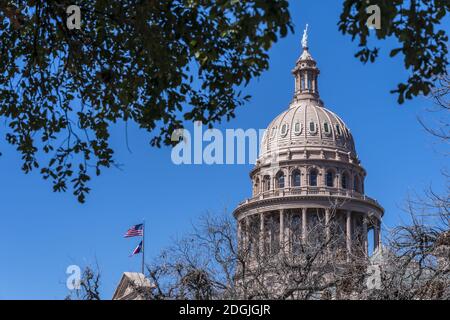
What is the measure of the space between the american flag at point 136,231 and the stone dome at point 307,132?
4808 centimetres

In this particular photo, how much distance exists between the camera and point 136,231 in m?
60.0

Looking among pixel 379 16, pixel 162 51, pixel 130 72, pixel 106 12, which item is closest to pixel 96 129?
pixel 130 72

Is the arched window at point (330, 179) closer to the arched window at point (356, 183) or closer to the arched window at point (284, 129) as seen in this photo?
the arched window at point (356, 183)

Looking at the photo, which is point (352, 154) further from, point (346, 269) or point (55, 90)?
point (55, 90)

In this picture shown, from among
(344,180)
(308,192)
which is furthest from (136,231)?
(344,180)

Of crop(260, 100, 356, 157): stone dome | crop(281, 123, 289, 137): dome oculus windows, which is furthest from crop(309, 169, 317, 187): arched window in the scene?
crop(281, 123, 289, 137): dome oculus windows

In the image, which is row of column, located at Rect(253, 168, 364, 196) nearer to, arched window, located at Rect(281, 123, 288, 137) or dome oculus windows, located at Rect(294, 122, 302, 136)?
arched window, located at Rect(281, 123, 288, 137)

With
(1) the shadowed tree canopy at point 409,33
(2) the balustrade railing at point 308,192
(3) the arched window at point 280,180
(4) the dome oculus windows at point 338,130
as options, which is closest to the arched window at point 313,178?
(2) the balustrade railing at point 308,192

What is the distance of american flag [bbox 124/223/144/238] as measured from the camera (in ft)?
197

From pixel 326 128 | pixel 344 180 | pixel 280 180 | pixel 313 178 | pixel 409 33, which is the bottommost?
pixel 409 33

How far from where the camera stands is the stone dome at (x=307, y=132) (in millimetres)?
107375

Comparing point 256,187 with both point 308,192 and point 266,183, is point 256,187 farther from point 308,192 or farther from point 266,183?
point 308,192

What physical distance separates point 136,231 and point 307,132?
169ft
